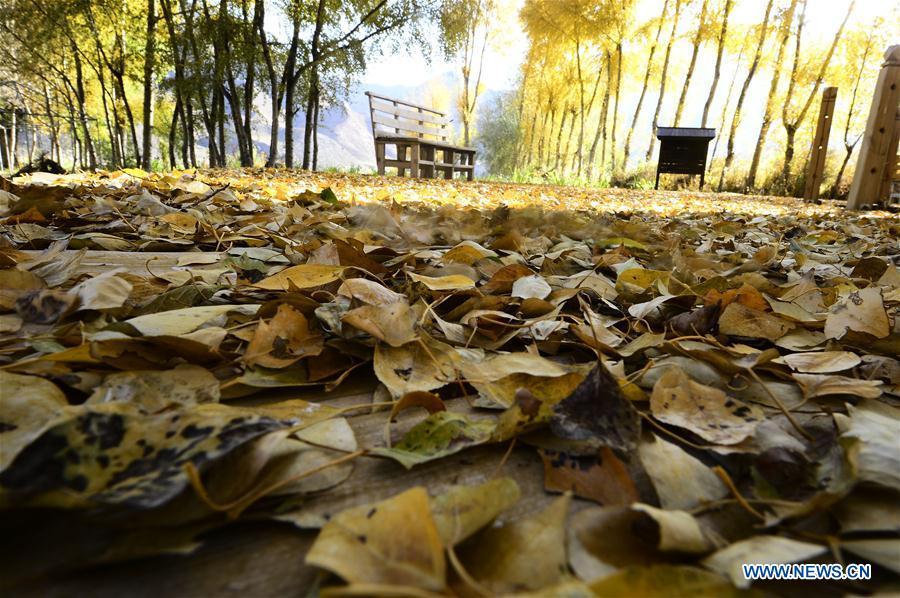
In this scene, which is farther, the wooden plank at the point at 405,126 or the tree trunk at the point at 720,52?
the tree trunk at the point at 720,52

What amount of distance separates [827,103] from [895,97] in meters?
1.77

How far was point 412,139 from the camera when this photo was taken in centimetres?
730

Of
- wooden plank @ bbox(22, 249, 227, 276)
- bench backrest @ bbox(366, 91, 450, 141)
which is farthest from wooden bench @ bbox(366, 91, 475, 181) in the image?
wooden plank @ bbox(22, 249, 227, 276)

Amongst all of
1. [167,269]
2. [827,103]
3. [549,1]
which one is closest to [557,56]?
[549,1]

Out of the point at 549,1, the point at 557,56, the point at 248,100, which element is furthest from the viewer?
the point at 557,56

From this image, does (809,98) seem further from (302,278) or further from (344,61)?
(302,278)

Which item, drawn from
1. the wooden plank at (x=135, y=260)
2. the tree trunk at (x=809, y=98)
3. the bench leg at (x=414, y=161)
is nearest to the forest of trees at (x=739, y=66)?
the tree trunk at (x=809, y=98)

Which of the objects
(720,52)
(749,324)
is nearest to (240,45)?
(749,324)

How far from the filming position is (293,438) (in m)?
0.40

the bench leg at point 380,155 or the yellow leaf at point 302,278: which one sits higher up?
the bench leg at point 380,155

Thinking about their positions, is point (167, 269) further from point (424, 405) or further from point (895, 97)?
point (895, 97)

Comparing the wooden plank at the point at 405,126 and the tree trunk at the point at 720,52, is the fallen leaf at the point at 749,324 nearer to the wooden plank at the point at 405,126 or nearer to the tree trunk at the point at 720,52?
the wooden plank at the point at 405,126

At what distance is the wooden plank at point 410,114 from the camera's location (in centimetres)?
829

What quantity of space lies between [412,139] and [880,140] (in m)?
5.37
